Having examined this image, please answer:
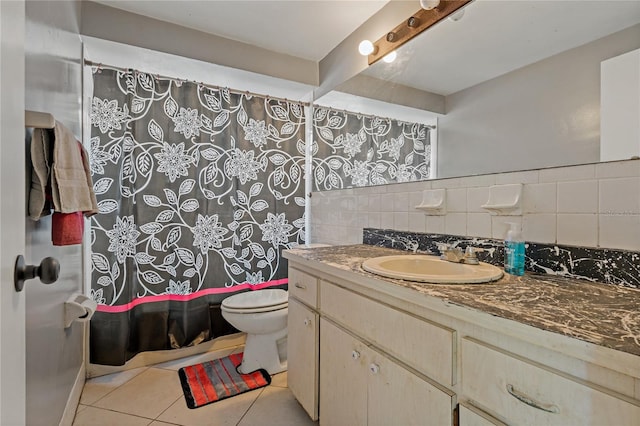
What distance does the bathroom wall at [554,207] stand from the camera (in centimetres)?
92

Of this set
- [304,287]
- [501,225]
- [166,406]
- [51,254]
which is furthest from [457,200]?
[166,406]

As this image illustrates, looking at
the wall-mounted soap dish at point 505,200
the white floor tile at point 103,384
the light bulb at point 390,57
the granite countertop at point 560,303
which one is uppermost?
the light bulb at point 390,57

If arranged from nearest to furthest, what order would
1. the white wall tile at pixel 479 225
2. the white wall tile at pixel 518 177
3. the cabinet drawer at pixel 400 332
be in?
the cabinet drawer at pixel 400 332, the white wall tile at pixel 518 177, the white wall tile at pixel 479 225

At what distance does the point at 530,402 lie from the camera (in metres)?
0.61

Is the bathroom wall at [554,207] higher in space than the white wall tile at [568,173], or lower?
lower

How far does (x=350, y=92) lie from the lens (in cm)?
215

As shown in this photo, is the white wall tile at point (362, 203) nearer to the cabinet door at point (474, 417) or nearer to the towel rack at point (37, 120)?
Result: the cabinet door at point (474, 417)

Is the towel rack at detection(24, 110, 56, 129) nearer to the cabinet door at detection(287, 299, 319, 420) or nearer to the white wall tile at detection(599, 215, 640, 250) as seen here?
the cabinet door at detection(287, 299, 319, 420)

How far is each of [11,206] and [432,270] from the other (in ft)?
4.17

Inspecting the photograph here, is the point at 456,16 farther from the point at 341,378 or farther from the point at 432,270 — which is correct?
the point at 341,378

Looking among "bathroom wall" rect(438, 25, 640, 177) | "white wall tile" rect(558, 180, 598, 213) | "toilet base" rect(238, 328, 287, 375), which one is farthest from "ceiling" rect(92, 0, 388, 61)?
"toilet base" rect(238, 328, 287, 375)

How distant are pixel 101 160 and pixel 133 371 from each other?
1330mm

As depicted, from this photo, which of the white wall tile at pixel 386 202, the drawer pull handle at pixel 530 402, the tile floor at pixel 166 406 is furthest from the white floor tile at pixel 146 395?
the drawer pull handle at pixel 530 402

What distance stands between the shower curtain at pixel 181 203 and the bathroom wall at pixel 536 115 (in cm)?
137
